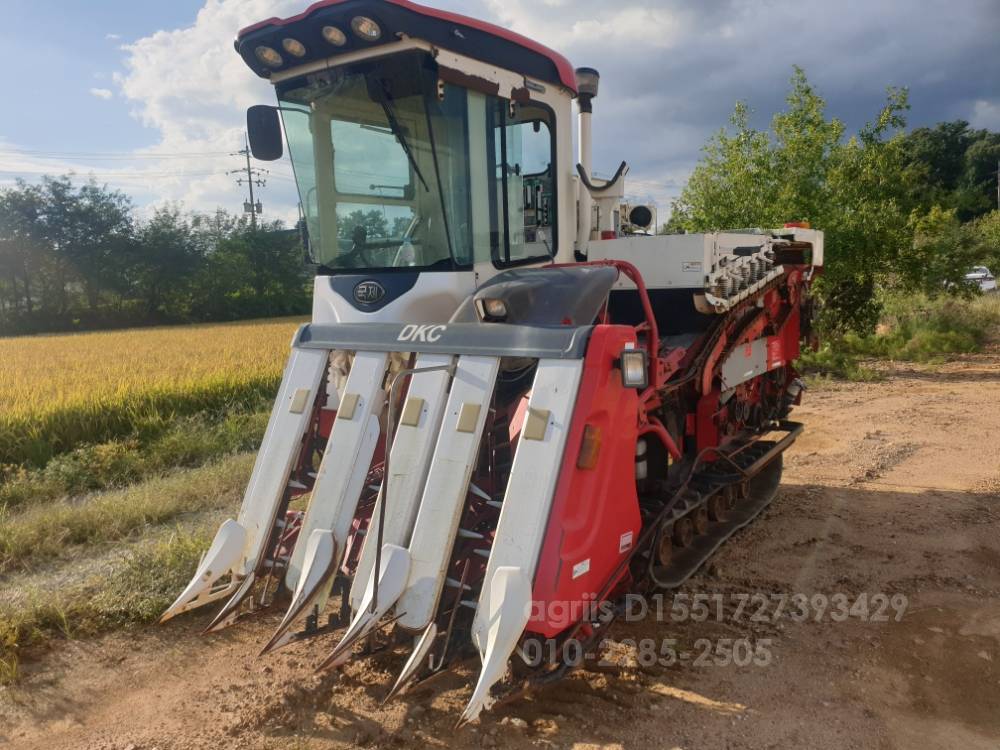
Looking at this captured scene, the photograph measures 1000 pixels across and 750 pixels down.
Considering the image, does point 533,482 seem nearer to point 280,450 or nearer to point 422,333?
point 422,333

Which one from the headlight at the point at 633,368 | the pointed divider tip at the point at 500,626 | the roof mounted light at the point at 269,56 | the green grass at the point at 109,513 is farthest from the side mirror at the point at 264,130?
the pointed divider tip at the point at 500,626

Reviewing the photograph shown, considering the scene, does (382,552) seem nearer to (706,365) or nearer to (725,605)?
(725,605)

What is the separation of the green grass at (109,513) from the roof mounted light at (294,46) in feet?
11.2

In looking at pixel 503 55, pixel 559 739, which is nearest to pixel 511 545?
pixel 559 739

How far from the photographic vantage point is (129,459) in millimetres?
6949

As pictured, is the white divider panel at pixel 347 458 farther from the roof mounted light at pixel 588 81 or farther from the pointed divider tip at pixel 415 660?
the roof mounted light at pixel 588 81

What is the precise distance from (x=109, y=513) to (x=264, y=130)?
3039 millimetres

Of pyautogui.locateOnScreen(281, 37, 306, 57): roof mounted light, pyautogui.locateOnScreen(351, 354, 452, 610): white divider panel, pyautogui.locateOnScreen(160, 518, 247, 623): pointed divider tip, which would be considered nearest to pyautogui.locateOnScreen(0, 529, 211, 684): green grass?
pyautogui.locateOnScreen(160, 518, 247, 623): pointed divider tip

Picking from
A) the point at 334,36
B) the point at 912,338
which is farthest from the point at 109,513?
the point at 912,338

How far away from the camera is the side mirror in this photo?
4258mm

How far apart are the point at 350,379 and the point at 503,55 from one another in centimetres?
198

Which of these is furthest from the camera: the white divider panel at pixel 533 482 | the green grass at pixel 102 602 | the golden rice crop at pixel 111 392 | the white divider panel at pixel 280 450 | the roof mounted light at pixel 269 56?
the golden rice crop at pixel 111 392

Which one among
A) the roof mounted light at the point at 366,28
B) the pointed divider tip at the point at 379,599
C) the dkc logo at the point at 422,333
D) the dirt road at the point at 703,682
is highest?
the roof mounted light at the point at 366,28

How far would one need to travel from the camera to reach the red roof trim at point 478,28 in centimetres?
358
